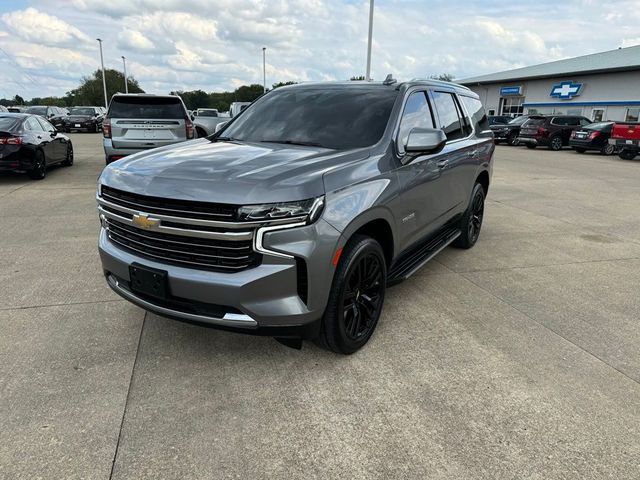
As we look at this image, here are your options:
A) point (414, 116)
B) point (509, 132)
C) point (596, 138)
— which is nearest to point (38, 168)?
point (414, 116)

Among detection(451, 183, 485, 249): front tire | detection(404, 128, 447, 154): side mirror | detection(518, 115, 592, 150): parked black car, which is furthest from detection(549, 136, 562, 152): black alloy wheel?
detection(404, 128, 447, 154): side mirror

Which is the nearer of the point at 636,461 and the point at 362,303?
the point at 636,461

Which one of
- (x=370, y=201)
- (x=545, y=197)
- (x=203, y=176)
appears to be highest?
(x=203, y=176)

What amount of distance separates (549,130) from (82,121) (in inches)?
1070

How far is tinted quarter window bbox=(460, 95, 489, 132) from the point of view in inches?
225

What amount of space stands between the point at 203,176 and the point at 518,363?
2.51 meters

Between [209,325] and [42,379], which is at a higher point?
[209,325]

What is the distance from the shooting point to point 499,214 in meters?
8.34

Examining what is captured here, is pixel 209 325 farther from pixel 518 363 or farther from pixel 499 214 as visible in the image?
pixel 499 214

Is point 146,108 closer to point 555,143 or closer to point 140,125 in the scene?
point 140,125

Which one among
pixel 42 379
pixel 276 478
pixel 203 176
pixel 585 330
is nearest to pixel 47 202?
pixel 42 379

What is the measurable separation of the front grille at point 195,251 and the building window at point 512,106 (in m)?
45.0

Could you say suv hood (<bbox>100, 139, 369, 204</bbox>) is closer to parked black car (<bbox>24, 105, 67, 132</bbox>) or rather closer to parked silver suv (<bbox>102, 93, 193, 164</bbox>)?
parked silver suv (<bbox>102, 93, 193, 164</bbox>)

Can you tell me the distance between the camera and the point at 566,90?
36.7 metres
